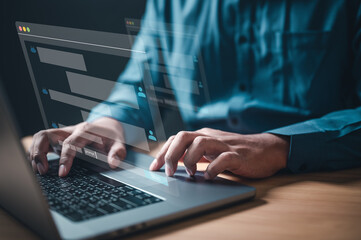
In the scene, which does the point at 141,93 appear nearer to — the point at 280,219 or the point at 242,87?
the point at 280,219

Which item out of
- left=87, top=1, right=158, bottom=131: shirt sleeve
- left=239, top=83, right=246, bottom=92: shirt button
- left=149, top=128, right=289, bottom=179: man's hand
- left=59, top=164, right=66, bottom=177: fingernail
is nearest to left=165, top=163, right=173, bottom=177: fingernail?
left=149, top=128, right=289, bottom=179: man's hand

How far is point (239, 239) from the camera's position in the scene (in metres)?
0.46

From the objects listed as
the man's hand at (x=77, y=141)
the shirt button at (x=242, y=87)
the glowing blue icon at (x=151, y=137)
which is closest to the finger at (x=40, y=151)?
the man's hand at (x=77, y=141)

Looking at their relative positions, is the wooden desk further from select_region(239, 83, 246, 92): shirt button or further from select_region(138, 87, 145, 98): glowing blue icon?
select_region(239, 83, 246, 92): shirt button

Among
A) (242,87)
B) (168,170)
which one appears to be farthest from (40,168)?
(242,87)

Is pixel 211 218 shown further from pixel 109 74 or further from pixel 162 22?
pixel 162 22

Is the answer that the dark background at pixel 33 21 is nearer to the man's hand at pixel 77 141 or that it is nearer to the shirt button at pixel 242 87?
the man's hand at pixel 77 141

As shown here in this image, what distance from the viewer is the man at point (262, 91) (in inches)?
29.0

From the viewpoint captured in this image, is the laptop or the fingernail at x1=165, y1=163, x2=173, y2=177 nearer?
the laptop

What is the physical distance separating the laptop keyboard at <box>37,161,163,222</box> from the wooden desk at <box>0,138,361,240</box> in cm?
6

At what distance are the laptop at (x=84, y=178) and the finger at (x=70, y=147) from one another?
0.02 meters

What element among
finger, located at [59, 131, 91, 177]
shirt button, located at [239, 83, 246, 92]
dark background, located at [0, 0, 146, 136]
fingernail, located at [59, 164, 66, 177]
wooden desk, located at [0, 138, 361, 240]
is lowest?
shirt button, located at [239, 83, 246, 92]

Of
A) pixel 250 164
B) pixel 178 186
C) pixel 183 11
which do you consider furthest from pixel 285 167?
pixel 183 11

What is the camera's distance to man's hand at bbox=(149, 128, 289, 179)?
0.67 meters
